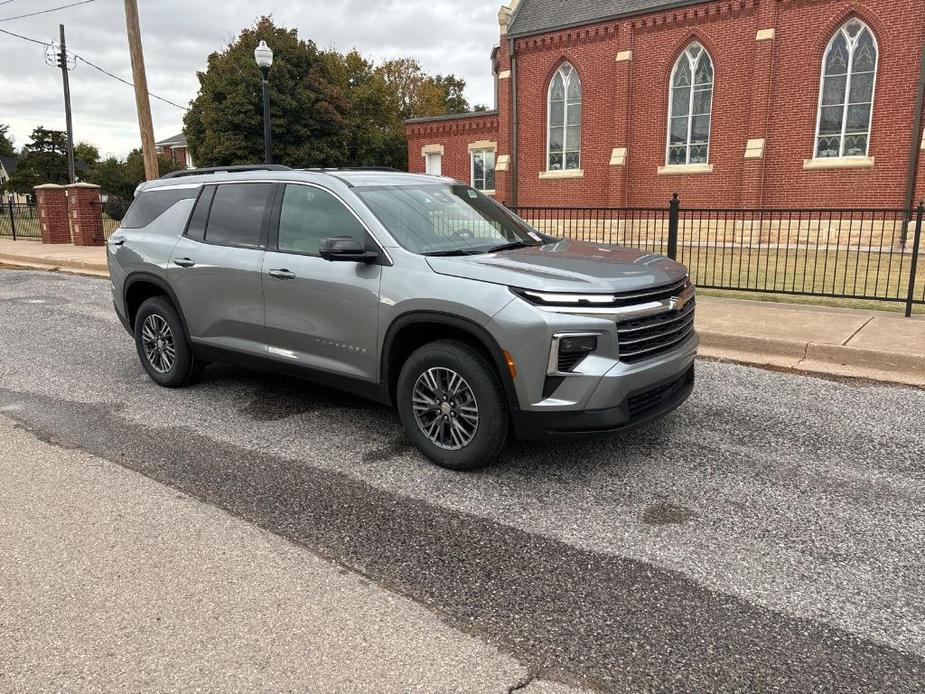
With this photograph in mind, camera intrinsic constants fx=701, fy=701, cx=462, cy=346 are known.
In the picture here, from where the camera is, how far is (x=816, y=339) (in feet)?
24.2

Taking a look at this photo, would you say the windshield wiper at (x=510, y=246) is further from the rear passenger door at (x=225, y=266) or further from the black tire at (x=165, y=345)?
the black tire at (x=165, y=345)

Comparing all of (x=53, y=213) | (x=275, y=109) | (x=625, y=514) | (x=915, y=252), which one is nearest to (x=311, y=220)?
(x=625, y=514)

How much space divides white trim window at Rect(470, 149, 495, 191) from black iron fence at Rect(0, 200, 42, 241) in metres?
16.1

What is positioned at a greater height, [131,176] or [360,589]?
[131,176]

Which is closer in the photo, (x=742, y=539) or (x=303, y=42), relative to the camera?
(x=742, y=539)

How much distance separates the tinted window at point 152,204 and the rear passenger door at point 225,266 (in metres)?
0.29

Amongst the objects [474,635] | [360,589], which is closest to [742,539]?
[474,635]

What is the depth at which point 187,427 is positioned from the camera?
5.33m

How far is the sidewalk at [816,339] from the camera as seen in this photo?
6.75m

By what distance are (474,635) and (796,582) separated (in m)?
1.49

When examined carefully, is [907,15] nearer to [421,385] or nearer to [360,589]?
[421,385]

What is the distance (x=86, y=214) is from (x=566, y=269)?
66.0 feet

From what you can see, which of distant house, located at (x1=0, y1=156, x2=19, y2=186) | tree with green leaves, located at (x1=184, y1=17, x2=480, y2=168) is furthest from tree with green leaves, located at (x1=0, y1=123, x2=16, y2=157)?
tree with green leaves, located at (x1=184, y1=17, x2=480, y2=168)

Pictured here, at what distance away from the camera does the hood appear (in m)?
4.04
